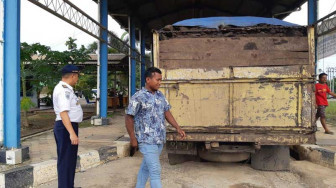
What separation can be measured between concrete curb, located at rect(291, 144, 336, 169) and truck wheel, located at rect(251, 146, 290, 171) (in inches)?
39.2

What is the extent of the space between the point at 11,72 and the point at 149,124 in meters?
2.79

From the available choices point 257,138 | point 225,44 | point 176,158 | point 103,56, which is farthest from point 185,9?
point 257,138

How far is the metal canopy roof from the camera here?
13.4 meters

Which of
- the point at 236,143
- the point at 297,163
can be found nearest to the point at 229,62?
the point at 236,143

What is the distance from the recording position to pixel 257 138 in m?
3.91

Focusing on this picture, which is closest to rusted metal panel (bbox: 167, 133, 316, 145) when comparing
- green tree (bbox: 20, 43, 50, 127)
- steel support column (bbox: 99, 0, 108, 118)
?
green tree (bbox: 20, 43, 50, 127)

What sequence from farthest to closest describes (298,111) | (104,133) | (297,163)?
(104,133)
(297,163)
(298,111)

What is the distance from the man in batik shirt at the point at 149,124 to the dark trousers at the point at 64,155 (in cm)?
77

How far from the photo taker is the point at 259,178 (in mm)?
4293

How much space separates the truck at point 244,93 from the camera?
3.85 meters

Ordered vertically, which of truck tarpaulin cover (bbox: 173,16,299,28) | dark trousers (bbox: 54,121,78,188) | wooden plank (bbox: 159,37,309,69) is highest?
truck tarpaulin cover (bbox: 173,16,299,28)

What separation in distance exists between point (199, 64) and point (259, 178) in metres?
1.94

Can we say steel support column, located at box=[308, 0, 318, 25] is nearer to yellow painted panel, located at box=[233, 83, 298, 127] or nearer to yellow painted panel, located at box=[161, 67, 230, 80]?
yellow painted panel, located at box=[233, 83, 298, 127]

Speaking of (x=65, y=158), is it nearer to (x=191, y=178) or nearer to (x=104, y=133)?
(x=191, y=178)
